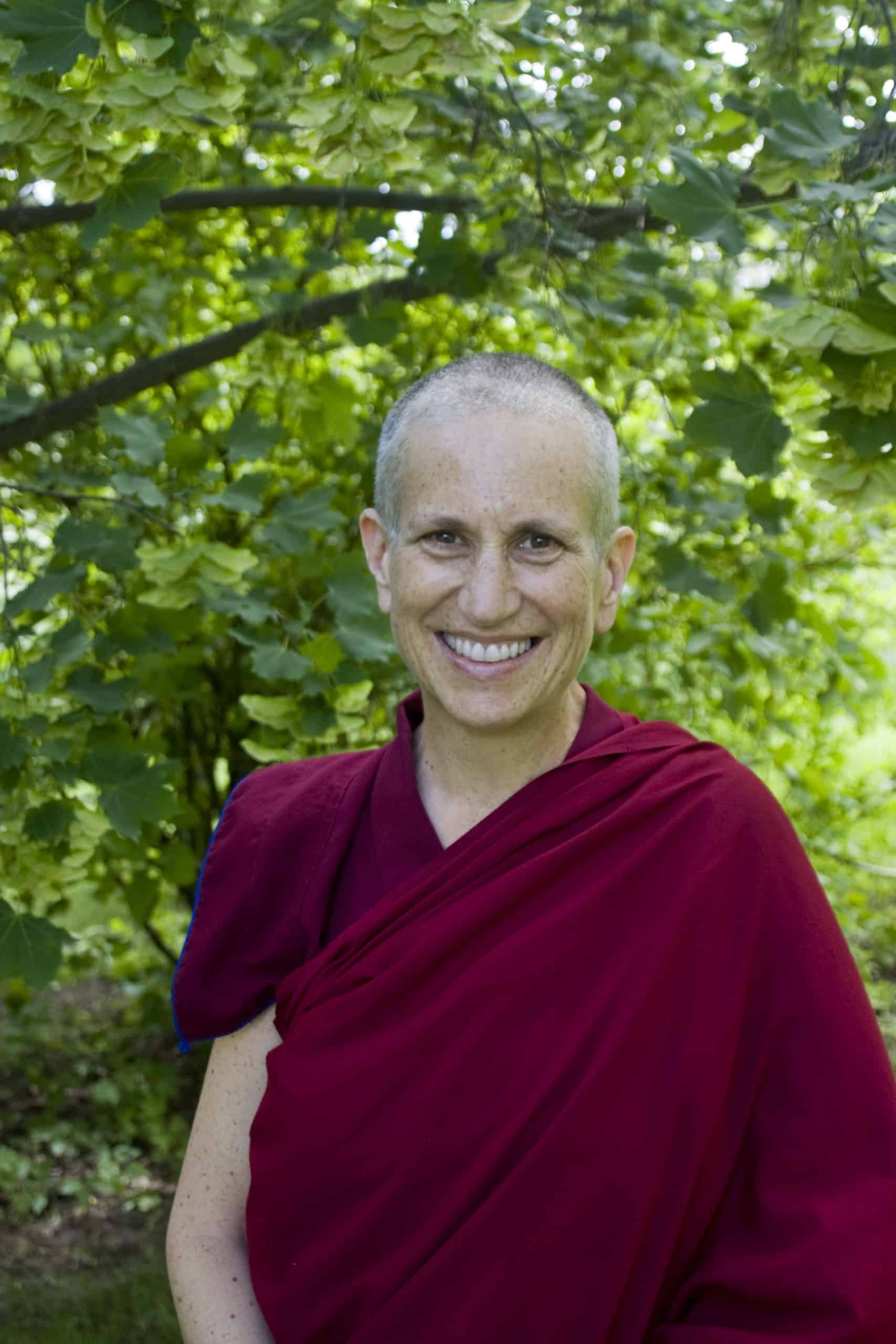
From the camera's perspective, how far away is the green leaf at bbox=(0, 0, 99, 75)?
1657 mm

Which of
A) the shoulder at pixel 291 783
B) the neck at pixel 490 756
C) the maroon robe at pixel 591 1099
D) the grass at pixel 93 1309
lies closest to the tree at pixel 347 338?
the shoulder at pixel 291 783

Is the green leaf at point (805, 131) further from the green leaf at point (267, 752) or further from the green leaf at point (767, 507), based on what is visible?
the green leaf at point (267, 752)

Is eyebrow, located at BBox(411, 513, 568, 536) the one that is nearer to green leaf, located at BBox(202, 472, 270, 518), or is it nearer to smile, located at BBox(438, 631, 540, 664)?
smile, located at BBox(438, 631, 540, 664)

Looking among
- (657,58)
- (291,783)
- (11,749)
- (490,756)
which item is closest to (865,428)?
(490,756)

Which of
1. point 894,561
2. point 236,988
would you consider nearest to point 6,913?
point 236,988

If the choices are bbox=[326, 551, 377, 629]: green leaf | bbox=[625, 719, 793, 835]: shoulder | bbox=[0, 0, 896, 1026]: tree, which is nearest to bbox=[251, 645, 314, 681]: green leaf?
bbox=[0, 0, 896, 1026]: tree

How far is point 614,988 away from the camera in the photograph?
1.38m

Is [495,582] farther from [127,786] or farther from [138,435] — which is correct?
[138,435]

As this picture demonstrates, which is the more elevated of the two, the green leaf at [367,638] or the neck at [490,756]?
the neck at [490,756]

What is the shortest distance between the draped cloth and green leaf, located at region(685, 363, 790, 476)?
605 millimetres

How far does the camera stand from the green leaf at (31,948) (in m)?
2.01

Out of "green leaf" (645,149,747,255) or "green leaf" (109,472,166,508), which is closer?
"green leaf" (645,149,747,255)

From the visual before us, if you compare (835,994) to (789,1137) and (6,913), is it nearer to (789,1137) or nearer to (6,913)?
(789,1137)

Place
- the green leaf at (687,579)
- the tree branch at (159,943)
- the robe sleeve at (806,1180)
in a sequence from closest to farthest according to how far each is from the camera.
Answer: the robe sleeve at (806,1180), the green leaf at (687,579), the tree branch at (159,943)
